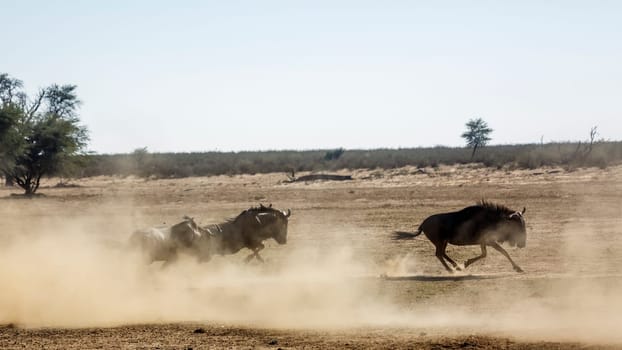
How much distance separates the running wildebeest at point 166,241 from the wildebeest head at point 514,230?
6.74 metres

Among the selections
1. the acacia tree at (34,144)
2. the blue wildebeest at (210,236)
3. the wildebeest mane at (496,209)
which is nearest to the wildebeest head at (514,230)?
the wildebeest mane at (496,209)

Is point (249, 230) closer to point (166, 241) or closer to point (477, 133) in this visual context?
point (166, 241)

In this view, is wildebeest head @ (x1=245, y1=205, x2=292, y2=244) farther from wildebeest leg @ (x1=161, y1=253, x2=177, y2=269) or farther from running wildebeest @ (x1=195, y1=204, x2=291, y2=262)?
wildebeest leg @ (x1=161, y1=253, x2=177, y2=269)

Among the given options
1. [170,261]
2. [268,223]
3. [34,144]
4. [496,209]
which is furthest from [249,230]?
[34,144]

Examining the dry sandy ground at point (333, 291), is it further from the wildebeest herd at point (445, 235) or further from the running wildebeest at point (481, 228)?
the running wildebeest at point (481, 228)

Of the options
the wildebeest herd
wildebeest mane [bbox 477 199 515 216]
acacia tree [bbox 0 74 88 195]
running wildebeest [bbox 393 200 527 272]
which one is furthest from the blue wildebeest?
acacia tree [bbox 0 74 88 195]

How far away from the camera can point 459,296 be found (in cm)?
1784

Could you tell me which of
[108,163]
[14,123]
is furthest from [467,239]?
[108,163]

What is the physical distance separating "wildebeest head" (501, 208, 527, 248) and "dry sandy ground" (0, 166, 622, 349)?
2.34 ft

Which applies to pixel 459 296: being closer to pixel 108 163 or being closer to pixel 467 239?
pixel 467 239

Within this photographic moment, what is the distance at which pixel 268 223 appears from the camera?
23500 millimetres

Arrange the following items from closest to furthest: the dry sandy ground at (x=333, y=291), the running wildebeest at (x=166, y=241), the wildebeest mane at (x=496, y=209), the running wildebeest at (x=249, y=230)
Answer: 1. the dry sandy ground at (x=333, y=291)
2. the running wildebeest at (x=166, y=241)
3. the wildebeest mane at (x=496, y=209)
4. the running wildebeest at (x=249, y=230)

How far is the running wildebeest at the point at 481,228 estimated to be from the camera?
2136 cm

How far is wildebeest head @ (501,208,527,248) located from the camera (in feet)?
70.0
